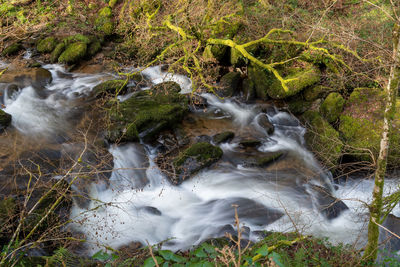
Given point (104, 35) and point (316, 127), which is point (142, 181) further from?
point (104, 35)

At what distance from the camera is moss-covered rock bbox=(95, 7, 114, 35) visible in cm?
1299

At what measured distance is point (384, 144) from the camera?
346 cm

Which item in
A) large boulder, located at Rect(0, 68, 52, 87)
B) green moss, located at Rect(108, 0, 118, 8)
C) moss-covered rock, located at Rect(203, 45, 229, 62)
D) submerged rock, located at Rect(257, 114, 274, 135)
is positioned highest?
green moss, located at Rect(108, 0, 118, 8)

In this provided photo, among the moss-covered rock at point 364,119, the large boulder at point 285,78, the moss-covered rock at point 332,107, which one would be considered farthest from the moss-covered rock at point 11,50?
the moss-covered rock at point 364,119

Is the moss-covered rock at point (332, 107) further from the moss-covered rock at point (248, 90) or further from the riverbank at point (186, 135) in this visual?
the moss-covered rock at point (248, 90)

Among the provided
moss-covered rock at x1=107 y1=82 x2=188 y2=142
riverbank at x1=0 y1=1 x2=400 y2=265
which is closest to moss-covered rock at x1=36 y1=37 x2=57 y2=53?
riverbank at x1=0 y1=1 x2=400 y2=265

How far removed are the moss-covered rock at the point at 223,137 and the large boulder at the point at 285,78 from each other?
2.22m

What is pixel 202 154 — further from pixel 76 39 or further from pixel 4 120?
pixel 76 39

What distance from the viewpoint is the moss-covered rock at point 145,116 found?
24.7ft

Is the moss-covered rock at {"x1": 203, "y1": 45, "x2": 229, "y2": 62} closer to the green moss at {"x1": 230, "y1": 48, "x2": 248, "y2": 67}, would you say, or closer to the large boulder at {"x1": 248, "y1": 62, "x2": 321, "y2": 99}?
the green moss at {"x1": 230, "y1": 48, "x2": 248, "y2": 67}

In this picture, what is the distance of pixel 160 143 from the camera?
25.7 feet

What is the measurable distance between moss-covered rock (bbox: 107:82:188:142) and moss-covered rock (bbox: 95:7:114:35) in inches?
227

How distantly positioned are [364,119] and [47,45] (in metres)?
11.6

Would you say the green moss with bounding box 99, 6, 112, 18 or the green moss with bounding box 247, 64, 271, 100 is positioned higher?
the green moss with bounding box 99, 6, 112, 18
